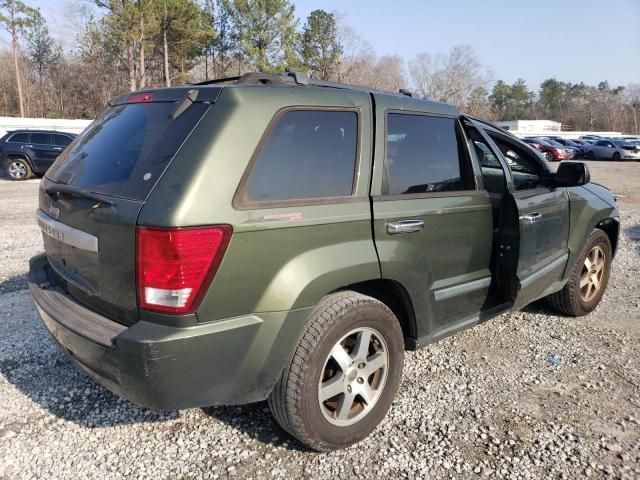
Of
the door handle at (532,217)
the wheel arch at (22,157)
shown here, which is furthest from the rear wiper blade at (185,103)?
the wheel arch at (22,157)

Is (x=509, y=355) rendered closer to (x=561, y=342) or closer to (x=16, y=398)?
(x=561, y=342)

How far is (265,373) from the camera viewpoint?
2266mm

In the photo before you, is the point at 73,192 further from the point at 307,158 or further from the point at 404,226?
the point at 404,226

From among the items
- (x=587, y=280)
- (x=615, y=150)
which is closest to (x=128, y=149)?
(x=587, y=280)

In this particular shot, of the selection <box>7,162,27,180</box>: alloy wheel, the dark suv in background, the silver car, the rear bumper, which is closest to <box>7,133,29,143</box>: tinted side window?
the dark suv in background

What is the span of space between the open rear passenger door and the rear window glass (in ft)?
6.72

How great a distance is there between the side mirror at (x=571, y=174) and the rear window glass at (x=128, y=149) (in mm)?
2846

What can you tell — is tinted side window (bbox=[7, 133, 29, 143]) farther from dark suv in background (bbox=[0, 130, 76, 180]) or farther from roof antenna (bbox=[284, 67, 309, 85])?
roof antenna (bbox=[284, 67, 309, 85])

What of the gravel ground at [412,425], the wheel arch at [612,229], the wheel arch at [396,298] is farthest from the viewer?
the wheel arch at [612,229]

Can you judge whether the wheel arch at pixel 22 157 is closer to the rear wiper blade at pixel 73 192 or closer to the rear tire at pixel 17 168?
the rear tire at pixel 17 168

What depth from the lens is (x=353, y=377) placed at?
2.62 meters

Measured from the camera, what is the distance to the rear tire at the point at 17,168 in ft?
54.1

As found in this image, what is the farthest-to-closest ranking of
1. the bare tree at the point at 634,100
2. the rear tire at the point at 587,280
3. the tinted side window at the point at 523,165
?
1. the bare tree at the point at 634,100
2. the rear tire at the point at 587,280
3. the tinted side window at the point at 523,165

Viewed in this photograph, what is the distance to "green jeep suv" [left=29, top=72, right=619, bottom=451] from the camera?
208cm
